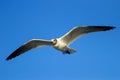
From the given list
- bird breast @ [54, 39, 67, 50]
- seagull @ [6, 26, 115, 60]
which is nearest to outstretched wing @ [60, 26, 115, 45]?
seagull @ [6, 26, 115, 60]

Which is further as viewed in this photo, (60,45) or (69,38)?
(69,38)

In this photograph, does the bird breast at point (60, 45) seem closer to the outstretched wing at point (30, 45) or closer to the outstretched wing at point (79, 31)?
the outstretched wing at point (79, 31)

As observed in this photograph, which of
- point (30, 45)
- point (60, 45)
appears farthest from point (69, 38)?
point (30, 45)

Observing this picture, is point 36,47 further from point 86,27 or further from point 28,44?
point 86,27

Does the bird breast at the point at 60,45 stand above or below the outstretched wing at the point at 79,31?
below

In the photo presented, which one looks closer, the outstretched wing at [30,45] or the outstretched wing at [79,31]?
the outstretched wing at [79,31]

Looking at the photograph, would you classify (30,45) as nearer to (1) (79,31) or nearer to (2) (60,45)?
(2) (60,45)

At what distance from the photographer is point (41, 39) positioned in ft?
64.1

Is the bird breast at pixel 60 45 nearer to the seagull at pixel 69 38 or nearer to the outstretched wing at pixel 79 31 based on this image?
the seagull at pixel 69 38

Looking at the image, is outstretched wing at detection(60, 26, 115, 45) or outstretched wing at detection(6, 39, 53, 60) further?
outstretched wing at detection(6, 39, 53, 60)

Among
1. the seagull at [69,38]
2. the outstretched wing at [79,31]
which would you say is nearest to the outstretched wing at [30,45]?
the seagull at [69,38]

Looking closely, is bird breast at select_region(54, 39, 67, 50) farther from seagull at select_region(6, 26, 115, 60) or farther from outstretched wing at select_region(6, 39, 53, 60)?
outstretched wing at select_region(6, 39, 53, 60)

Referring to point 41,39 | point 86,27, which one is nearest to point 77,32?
point 86,27

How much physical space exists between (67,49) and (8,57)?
3.71 metres
